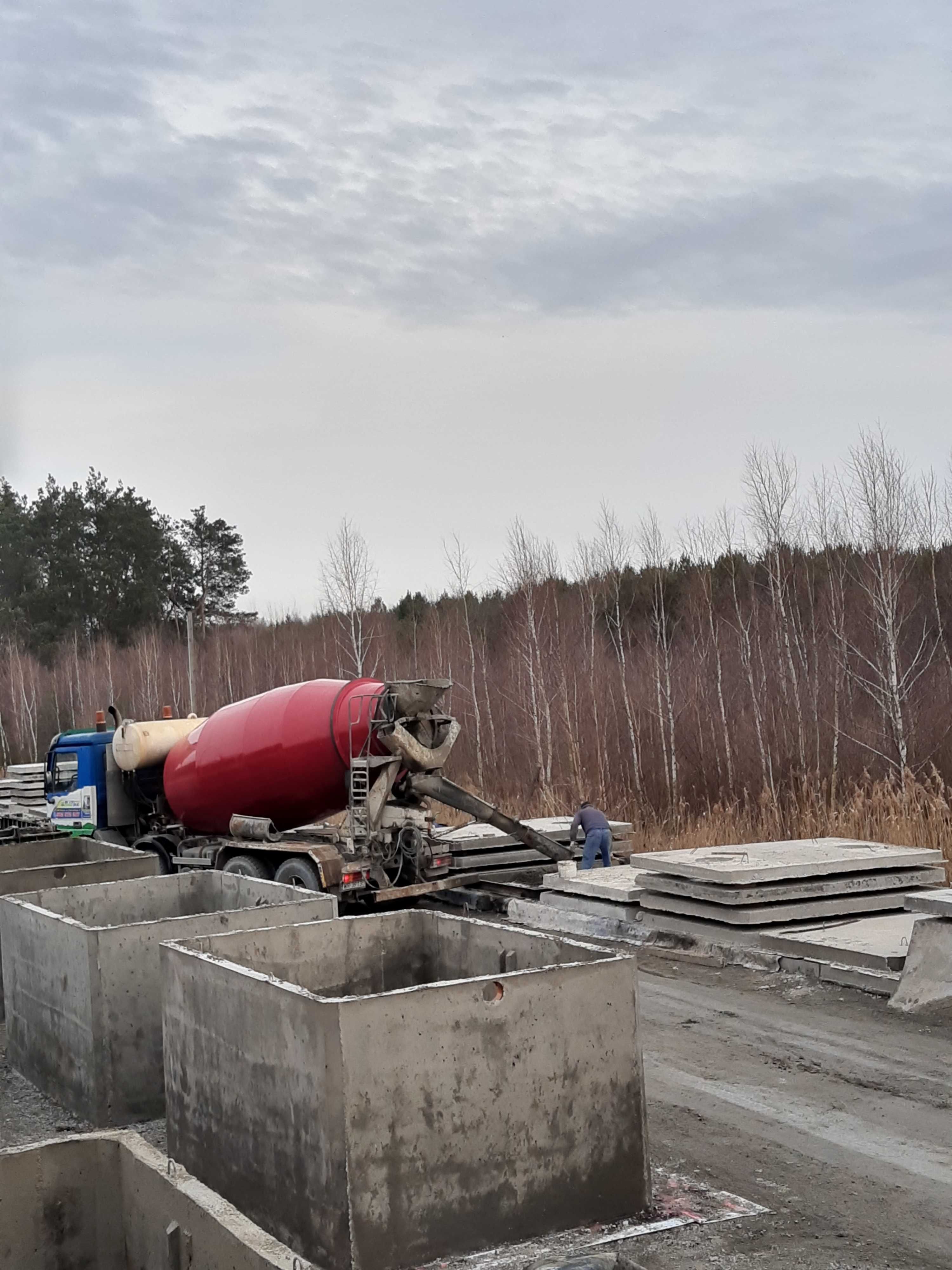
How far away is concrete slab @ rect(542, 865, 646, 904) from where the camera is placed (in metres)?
13.8

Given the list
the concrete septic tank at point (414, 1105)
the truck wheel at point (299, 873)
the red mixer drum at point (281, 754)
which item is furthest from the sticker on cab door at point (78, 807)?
the concrete septic tank at point (414, 1105)

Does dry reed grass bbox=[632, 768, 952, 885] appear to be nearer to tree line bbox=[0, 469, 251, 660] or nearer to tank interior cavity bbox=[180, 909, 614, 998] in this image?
tank interior cavity bbox=[180, 909, 614, 998]

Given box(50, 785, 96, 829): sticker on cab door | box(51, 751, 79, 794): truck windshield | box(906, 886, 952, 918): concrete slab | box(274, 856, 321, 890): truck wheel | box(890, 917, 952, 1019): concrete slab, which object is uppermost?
box(51, 751, 79, 794): truck windshield

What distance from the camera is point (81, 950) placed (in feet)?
26.1

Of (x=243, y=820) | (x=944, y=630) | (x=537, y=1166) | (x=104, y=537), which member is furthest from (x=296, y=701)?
(x=104, y=537)

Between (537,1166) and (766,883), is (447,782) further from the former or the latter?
(537,1166)

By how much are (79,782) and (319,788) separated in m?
5.01

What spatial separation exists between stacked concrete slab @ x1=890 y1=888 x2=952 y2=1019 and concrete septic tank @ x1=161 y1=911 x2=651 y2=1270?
470 cm

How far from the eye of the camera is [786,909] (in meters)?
12.5

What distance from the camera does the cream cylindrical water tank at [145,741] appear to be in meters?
17.8

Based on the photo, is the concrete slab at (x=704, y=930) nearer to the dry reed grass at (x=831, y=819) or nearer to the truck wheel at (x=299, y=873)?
the dry reed grass at (x=831, y=819)

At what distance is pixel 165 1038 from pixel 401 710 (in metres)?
7.79

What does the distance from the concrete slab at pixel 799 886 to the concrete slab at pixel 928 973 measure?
2.05m

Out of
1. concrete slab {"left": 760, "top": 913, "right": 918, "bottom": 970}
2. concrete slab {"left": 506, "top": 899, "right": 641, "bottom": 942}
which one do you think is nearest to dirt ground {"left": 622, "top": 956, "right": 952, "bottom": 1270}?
concrete slab {"left": 760, "top": 913, "right": 918, "bottom": 970}
